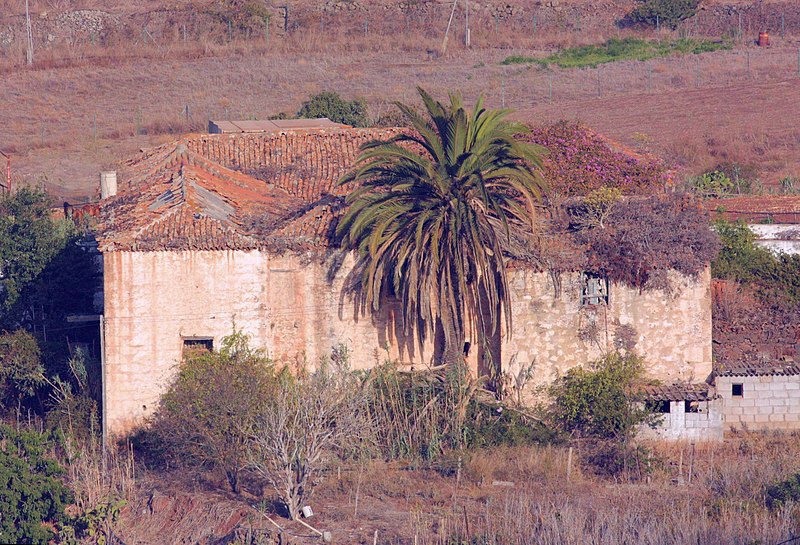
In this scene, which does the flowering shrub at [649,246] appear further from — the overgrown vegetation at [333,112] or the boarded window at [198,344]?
the overgrown vegetation at [333,112]

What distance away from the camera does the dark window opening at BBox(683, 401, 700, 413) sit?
77.6 ft

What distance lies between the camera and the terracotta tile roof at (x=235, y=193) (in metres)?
22.8

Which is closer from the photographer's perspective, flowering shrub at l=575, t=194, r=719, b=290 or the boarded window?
the boarded window

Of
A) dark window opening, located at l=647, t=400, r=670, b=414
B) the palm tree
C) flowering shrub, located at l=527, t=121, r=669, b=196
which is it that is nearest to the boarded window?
the palm tree

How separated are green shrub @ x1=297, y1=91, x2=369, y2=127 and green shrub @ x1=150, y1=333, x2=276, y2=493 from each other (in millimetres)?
20261

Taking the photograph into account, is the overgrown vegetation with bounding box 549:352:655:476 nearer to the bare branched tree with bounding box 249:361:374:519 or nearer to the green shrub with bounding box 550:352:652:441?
the green shrub with bounding box 550:352:652:441

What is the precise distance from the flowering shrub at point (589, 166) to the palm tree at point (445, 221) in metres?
3.31

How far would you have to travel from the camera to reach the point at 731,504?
62.5 feet

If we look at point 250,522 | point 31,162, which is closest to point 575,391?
point 250,522

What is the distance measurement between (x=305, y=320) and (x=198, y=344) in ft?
6.86

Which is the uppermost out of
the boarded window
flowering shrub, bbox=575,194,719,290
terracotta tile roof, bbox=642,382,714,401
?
flowering shrub, bbox=575,194,719,290

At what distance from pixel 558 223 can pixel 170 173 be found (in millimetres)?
8416

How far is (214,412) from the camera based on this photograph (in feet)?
69.3

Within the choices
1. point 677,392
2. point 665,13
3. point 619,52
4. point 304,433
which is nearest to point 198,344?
point 304,433
